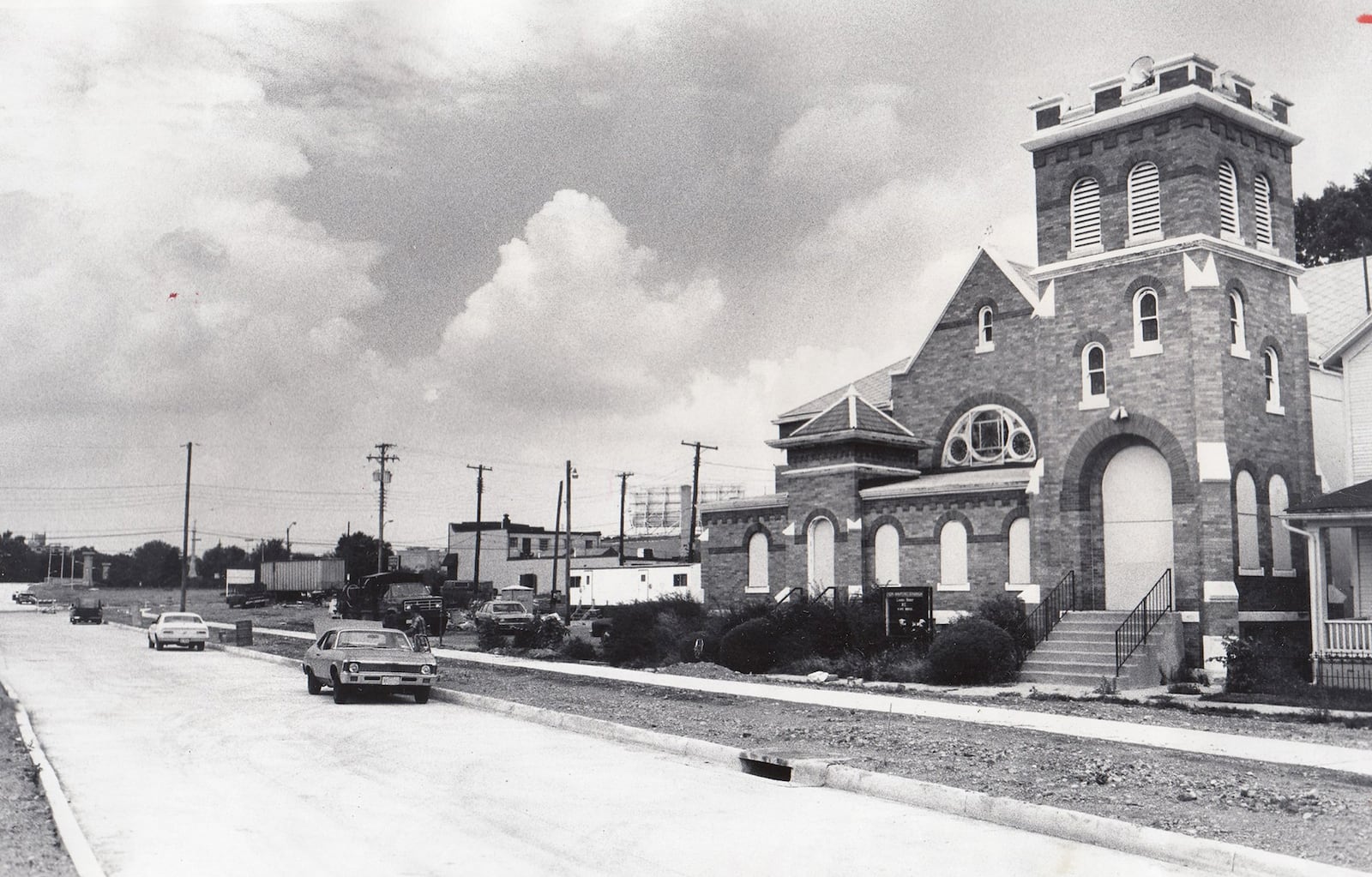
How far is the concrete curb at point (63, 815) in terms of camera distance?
8930mm

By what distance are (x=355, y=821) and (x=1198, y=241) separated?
20.6 meters

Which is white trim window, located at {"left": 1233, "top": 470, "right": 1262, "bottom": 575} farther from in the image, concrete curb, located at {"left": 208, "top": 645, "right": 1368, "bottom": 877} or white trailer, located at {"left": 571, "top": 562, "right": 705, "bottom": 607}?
white trailer, located at {"left": 571, "top": 562, "right": 705, "bottom": 607}

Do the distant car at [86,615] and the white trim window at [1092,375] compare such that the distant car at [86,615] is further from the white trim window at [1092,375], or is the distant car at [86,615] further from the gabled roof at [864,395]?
the white trim window at [1092,375]

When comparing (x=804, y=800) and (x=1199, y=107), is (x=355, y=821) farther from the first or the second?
(x=1199, y=107)

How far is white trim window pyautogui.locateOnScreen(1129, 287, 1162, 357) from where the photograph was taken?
25.3 m

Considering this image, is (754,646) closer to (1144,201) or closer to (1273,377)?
(1273,377)

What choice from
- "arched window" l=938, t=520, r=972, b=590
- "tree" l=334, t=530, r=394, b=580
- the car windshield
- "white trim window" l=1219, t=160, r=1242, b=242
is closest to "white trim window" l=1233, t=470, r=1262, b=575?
"white trim window" l=1219, t=160, r=1242, b=242

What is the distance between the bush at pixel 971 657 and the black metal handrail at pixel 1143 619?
6.92 feet

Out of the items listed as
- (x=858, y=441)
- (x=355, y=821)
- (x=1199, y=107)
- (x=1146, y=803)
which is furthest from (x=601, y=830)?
(x=858, y=441)

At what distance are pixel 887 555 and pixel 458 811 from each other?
22.2 m

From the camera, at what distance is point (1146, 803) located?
10.8 metres

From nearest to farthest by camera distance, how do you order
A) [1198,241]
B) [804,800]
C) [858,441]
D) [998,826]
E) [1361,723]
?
[998,826]
[804,800]
[1361,723]
[1198,241]
[858,441]

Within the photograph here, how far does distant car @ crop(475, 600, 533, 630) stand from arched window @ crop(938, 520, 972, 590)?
15636mm

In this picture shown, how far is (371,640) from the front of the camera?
22859mm
